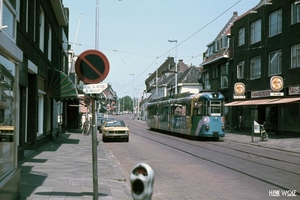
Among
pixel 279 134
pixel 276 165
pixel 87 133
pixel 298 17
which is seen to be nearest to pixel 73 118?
pixel 87 133

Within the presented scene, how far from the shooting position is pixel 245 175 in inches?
402

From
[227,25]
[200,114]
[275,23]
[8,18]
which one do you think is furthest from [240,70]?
[8,18]

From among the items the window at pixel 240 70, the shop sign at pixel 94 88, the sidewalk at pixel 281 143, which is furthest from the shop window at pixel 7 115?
the window at pixel 240 70

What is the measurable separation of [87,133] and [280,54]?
15.4 metres

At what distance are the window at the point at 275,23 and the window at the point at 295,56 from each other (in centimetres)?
Result: 238

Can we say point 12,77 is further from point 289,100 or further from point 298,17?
point 298,17

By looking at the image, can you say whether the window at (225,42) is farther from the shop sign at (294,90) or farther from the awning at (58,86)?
the awning at (58,86)

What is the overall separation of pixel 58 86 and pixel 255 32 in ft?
65.8

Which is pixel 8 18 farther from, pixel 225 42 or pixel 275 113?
pixel 225 42

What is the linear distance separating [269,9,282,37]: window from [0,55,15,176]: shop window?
1008 inches

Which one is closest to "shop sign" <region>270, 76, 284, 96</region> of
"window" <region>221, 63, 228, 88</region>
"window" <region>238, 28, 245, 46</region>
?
"window" <region>238, 28, 245, 46</region>

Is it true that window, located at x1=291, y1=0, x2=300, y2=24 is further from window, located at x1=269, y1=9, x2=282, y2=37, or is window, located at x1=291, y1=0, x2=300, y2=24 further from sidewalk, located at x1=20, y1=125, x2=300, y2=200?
sidewalk, located at x1=20, y1=125, x2=300, y2=200

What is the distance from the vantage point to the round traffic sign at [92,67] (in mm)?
5953

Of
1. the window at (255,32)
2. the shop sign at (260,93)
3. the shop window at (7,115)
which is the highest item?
the window at (255,32)
